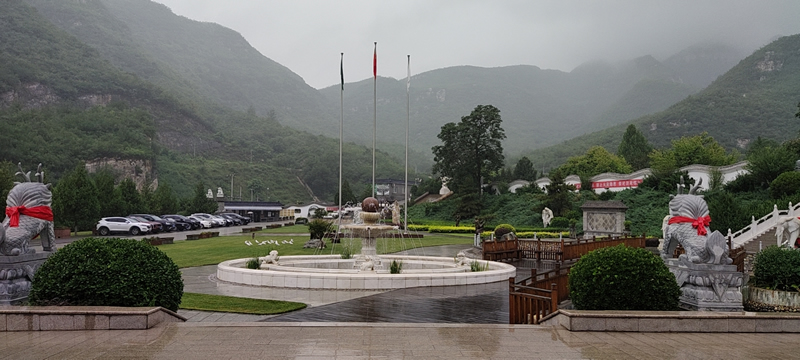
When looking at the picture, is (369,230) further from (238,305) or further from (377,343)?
(377,343)

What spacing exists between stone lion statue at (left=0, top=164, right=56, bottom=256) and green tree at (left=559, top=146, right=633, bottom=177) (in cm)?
6999

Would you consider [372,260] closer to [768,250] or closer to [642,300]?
[642,300]

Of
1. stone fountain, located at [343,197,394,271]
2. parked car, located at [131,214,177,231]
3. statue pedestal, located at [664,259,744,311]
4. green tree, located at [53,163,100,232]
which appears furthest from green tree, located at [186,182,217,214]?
statue pedestal, located at [664,259,744,311]

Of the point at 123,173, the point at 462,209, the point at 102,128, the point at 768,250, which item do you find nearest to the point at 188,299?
the point at 768,250

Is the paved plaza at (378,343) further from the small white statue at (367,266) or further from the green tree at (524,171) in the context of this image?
the green tree at (524,171)

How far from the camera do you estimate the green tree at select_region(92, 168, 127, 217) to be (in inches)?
1741

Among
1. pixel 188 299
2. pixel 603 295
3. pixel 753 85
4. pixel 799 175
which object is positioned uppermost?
pixel 753 85

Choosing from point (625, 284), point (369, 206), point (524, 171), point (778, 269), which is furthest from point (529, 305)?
point (524, 171)

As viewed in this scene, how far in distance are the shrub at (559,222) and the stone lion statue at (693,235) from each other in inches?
1428

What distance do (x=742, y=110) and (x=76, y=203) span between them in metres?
107

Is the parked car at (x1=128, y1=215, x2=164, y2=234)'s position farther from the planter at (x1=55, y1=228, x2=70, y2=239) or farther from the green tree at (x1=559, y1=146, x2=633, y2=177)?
the green tree at (x1=559, y1=146, x2=633, y2=177)

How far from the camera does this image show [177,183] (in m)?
95.6

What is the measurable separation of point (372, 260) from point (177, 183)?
290 feet

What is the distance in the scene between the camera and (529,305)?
30.7ft
